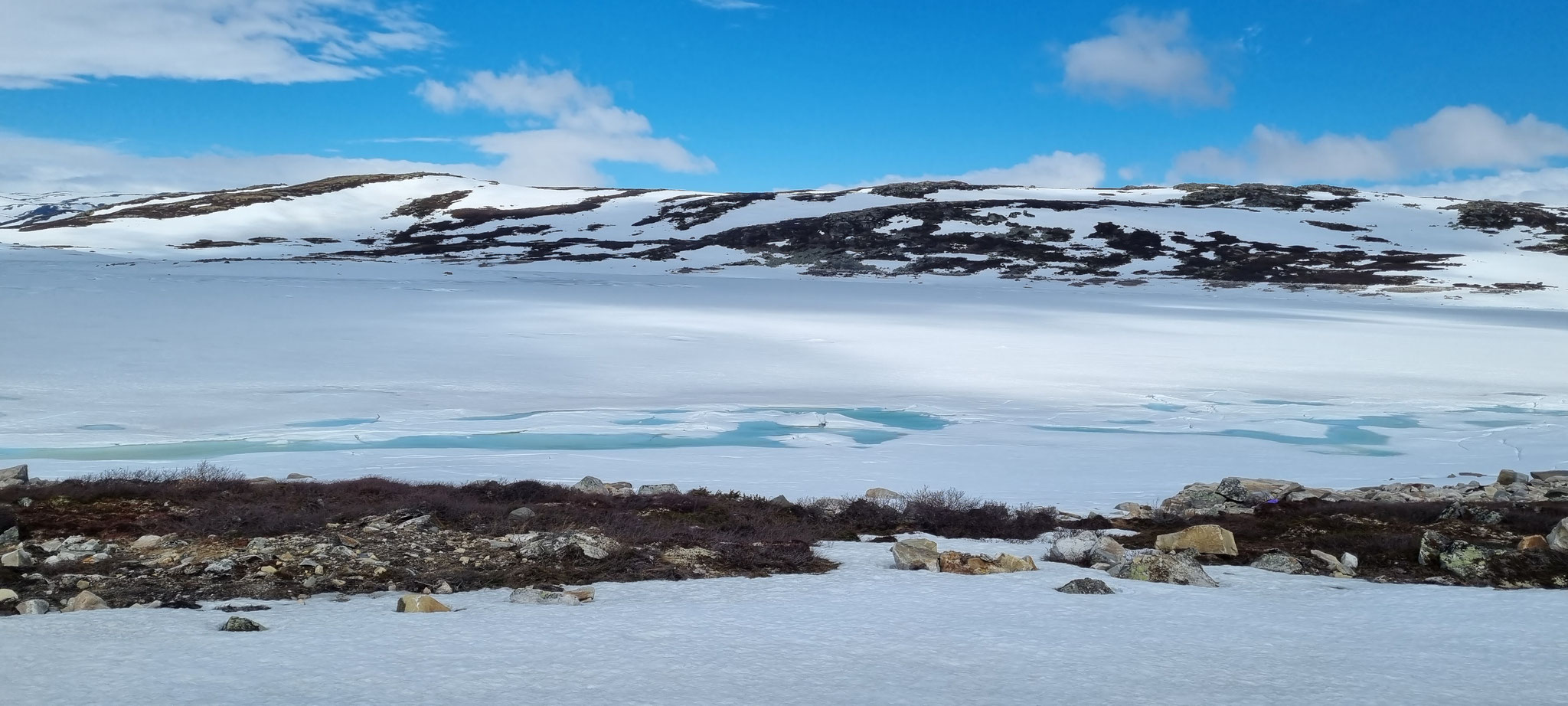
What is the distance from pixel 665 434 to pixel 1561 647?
13.4 metres

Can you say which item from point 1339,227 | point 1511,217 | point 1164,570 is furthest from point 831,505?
point 1511,217

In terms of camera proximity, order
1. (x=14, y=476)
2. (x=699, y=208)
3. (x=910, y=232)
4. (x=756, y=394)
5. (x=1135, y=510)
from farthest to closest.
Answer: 1. (x=699, y=208)
2. (x=910, y=232)
3. (x=756, y=394)
4. (x=1135, y=510)
5. (x=14, y=476)

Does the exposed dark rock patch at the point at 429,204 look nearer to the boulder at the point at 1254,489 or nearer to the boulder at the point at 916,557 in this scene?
the boulder at the point at 1254,489

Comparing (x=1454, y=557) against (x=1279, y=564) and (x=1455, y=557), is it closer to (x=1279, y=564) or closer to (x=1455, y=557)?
(x=1455, y=557)

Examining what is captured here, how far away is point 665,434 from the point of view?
17.3 meters

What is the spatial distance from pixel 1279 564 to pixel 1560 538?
2356 millimetres

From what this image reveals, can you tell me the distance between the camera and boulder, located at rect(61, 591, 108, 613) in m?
6.39

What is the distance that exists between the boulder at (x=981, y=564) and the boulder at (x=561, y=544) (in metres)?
2.87

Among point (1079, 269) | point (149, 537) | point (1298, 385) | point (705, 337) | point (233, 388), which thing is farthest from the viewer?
point (1079, 269)

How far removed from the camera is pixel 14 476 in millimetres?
10875

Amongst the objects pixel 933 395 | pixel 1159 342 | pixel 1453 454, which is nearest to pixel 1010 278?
pixel 1159 342

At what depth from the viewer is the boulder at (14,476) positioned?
35.3ft

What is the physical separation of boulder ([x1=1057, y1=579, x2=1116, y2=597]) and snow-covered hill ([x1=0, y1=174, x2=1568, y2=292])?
2356 inches

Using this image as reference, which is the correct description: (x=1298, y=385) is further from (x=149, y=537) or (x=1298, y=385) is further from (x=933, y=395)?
(x=149, y=537)
